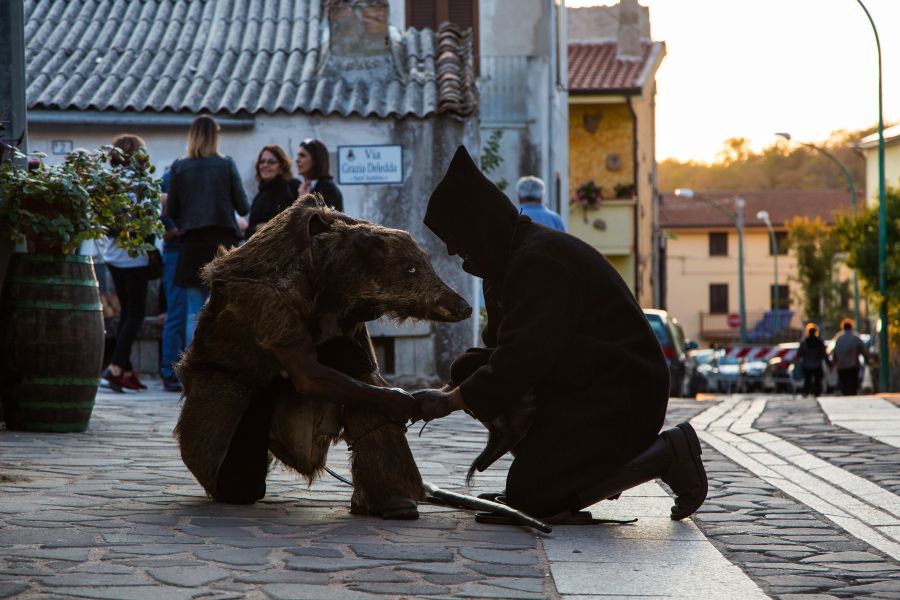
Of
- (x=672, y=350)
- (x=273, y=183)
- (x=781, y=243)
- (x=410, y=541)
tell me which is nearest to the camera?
(x=410, y=541)

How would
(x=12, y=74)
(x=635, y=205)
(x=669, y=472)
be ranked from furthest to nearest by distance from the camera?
(x=635, y=205), (x=12, y=74), (x=669, y=472)

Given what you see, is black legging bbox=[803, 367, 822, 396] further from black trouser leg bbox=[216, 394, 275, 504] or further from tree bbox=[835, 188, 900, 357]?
black trouser leg bbox=[216, 394, 275, 504]

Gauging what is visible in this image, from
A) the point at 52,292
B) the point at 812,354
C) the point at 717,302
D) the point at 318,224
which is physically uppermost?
the point at 318,224

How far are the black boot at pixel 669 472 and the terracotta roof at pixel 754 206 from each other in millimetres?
73728

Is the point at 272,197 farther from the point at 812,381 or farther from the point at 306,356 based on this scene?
the point at 812,381

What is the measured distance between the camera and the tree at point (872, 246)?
30516 mm

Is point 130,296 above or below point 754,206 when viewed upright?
below

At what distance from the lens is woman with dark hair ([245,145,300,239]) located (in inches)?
438

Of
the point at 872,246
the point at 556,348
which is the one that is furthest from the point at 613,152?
the point at 556,348

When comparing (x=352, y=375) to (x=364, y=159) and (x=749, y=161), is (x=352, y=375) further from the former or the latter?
(x=749, y=161)

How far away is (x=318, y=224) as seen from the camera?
5.37 meters

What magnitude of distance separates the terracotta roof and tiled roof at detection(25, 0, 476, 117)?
61.3 m

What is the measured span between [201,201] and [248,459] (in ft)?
19.7

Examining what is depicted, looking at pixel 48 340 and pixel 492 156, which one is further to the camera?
pixel 492 156
